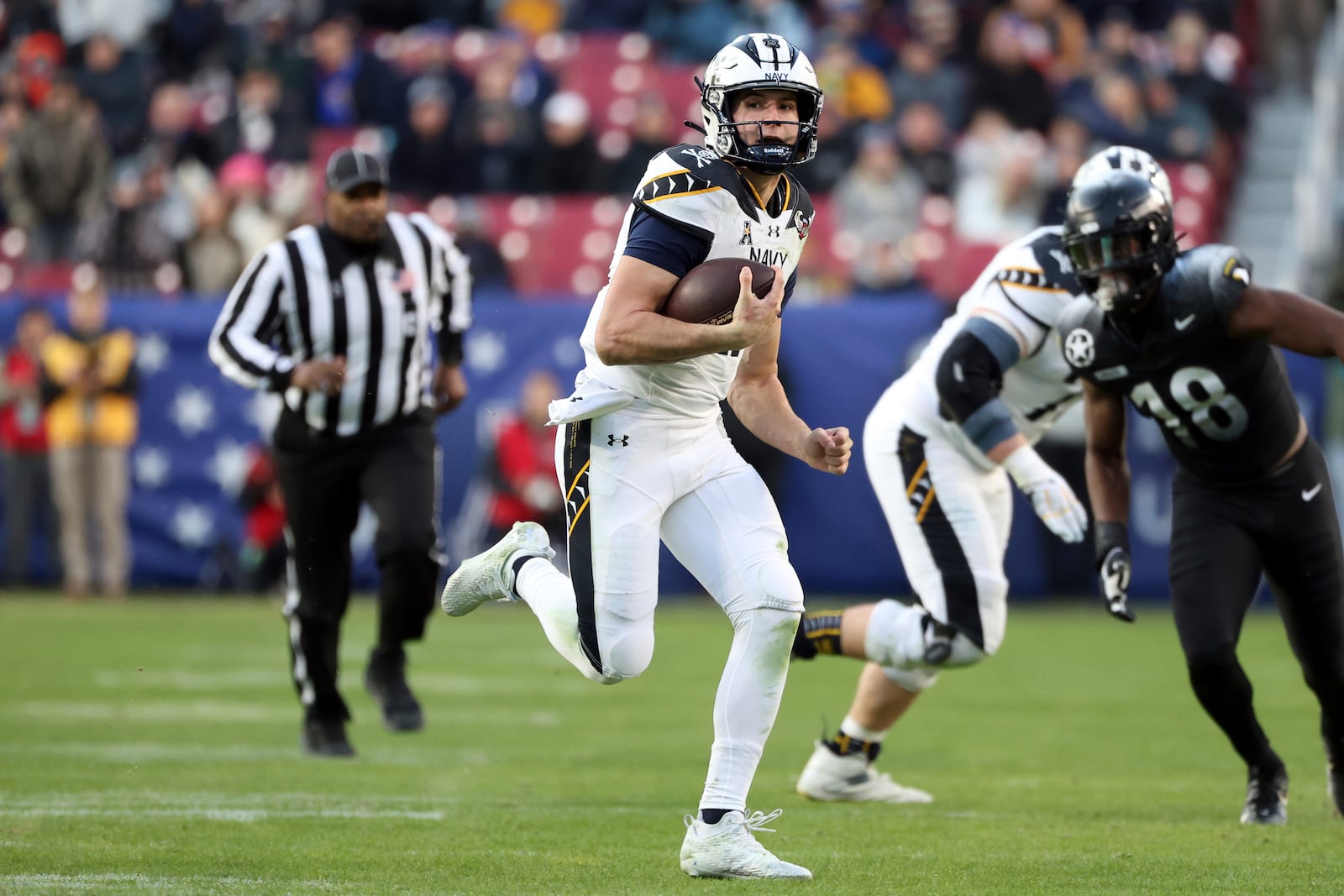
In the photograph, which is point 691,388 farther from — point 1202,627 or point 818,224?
point 818,224

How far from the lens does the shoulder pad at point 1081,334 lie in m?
4.83

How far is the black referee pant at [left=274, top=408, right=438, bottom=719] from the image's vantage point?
6.13 m

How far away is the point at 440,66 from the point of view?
44.3ft

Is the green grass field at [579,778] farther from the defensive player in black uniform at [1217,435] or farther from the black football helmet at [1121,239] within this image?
the black football helmet at [1121,239]

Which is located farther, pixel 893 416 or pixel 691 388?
pixel 893 416

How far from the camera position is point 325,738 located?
20.0 ft

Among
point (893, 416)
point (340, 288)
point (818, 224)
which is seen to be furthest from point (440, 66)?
point (893, 416)

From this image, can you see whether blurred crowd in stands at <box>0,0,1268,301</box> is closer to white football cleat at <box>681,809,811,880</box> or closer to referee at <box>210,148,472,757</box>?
referee at <box>210,148,472,757</box>

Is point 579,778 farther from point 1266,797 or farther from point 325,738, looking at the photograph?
point 1266,797

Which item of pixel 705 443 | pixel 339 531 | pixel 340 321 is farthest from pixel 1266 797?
pixel 340 321

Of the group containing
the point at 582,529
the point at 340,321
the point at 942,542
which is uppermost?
the point at 340,321

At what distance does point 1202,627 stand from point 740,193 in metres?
1.68

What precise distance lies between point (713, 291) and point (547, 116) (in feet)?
30.4

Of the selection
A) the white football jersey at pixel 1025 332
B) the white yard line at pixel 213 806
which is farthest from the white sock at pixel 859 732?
the white yard line at pixel 213 806
